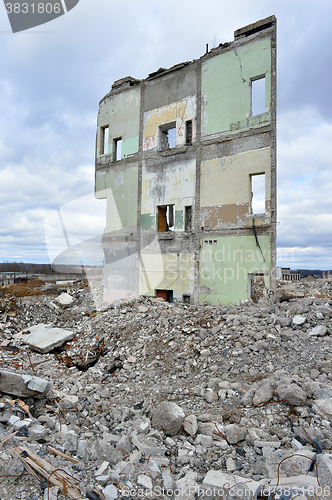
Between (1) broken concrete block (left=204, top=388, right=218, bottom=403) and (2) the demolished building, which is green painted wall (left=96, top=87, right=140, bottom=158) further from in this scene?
(1) broken concrete block (left=204, top=388, right=218, bottom=403)

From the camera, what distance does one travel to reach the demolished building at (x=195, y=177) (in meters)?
9.57

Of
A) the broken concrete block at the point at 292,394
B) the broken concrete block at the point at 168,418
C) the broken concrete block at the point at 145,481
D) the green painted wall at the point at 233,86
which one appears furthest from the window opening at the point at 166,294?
the broken concrete block at the point at 145,481

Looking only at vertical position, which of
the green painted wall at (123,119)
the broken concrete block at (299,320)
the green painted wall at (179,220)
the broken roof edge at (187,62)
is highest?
the broken roof edge at (187,62)

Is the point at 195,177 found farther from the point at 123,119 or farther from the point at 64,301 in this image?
the point at 64,301

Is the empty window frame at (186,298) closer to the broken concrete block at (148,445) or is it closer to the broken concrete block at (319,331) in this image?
the broken concrete block at (319,331)

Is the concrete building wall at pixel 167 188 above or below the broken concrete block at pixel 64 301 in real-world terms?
above

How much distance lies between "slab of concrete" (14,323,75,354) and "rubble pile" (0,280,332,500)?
0.07 m

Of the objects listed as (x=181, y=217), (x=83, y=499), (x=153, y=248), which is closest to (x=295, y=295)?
(x=181, y=217)

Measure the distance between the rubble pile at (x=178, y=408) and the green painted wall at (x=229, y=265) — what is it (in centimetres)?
136

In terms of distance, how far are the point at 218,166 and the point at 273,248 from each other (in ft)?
11.3

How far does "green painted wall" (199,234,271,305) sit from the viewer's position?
9398mm

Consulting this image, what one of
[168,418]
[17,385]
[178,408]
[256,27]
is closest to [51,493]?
[168,418]

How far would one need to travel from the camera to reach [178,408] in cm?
441

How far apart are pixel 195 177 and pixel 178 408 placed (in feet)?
27.1
